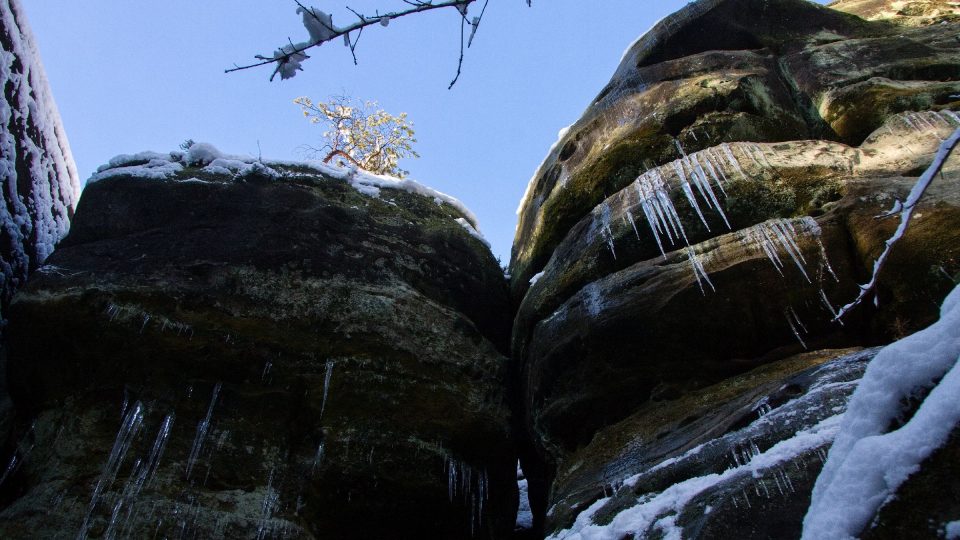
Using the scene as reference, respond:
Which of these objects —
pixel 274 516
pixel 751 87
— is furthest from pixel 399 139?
pixel 274 516

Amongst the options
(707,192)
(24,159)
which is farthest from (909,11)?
(24,159)

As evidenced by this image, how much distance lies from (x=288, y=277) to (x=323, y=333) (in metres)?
0.80

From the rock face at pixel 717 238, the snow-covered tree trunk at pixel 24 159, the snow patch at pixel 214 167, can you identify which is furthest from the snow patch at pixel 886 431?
the snow-covered tree trunk at pixel 24 159

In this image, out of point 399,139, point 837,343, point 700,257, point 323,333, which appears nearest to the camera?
point 837,343

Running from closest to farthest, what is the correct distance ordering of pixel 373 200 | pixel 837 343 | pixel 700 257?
1. pixel 837 343
2. pixel 700 257
3. pixel 373 200

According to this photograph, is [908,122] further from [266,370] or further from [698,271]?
[266,370]

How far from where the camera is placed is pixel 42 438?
228 inches

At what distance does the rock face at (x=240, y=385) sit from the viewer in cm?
554

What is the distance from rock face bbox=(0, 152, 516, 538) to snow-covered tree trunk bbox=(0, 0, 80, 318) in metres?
0.81

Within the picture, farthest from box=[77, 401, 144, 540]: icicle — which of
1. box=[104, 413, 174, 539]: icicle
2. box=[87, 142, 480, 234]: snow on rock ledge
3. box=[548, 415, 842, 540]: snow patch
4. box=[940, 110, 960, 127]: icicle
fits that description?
box=[940, 110, 960, 127]: icicle

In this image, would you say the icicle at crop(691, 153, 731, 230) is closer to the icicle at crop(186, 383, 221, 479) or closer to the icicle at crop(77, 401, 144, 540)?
the icicle at crop(186, 383, 221, 479)

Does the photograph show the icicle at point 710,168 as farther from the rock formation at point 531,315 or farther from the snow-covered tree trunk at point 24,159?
the snow-covered tree trunk at point 24,159

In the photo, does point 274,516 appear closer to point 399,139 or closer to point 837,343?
point 837,343

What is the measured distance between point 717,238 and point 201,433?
5.18 meters
